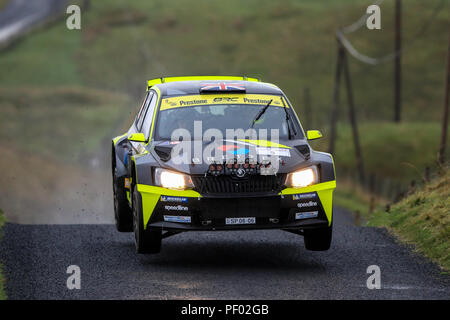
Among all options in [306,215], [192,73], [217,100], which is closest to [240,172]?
[306,215]

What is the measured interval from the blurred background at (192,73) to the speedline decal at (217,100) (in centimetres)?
1551

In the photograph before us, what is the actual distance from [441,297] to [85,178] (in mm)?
29055

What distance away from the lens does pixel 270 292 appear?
29.4ft

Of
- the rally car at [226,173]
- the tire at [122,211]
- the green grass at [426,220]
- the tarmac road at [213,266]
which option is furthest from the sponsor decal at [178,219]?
the green grass at [426,220]

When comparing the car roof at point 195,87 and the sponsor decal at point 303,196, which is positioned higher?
the car roof at point 195,87

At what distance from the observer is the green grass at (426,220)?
1130 cm

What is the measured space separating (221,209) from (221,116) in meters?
1.72

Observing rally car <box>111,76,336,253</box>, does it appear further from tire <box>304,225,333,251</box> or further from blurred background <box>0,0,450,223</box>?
blurred background <box>0,0,450,223</box>

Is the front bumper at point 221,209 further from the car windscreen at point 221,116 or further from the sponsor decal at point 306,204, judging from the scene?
the car windscreen at point 221,116

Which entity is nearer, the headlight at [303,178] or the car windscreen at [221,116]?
the headlight at [303,178]

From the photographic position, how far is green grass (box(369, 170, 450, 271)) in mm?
11297

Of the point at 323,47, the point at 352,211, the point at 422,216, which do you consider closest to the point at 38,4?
the point at 323,47
